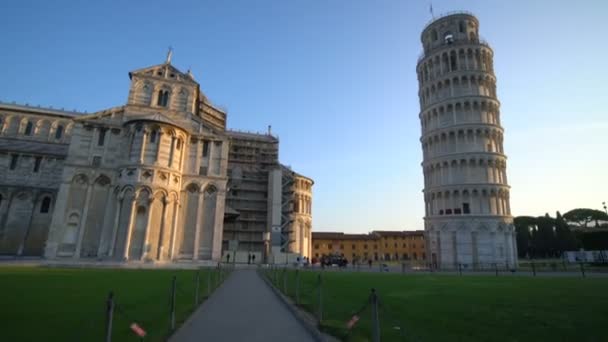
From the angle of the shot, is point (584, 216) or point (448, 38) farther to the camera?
point (584, 216)

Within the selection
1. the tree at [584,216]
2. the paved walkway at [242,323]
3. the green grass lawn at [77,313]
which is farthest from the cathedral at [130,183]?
the tree at [584,216]

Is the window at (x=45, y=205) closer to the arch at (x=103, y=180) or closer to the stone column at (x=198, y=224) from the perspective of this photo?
the arch at (x=103, y=180)

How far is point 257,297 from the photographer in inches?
494

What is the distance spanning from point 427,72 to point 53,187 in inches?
2267

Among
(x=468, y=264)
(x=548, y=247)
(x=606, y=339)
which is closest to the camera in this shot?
(x=606, y=339)

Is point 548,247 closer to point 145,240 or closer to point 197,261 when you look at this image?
point 197,261

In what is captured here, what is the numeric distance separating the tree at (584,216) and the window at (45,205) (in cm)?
11578

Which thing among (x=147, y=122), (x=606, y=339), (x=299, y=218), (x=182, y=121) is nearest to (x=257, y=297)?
(x=606, y=339)

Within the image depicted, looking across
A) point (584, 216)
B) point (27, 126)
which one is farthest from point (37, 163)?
point (584, 216)

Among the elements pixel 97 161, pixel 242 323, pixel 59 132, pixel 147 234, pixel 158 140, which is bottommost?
pixel 242 323

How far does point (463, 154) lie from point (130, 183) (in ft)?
133

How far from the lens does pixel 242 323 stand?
26.4 feet

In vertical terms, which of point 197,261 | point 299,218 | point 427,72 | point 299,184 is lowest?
point 197,261

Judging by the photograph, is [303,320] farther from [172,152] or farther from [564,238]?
[564,238]
